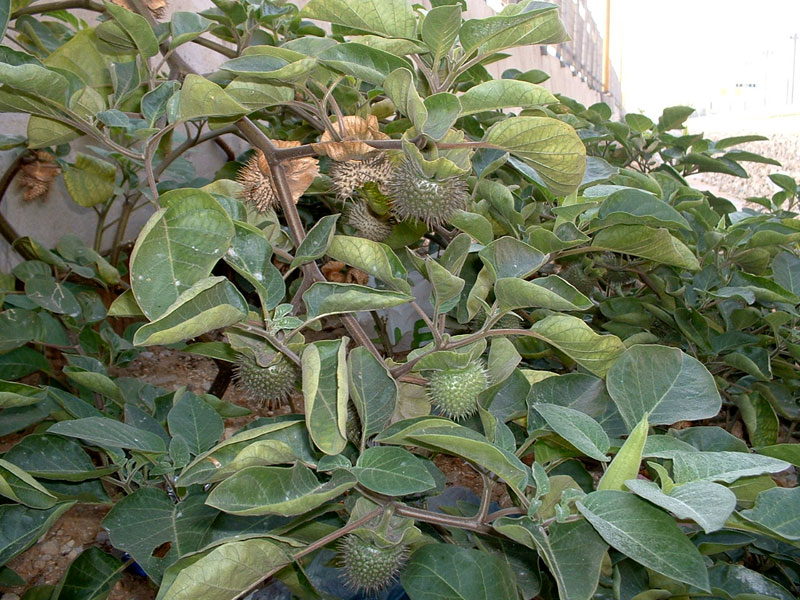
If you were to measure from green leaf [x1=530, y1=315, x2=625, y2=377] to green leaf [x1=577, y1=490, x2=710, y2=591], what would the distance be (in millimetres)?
191

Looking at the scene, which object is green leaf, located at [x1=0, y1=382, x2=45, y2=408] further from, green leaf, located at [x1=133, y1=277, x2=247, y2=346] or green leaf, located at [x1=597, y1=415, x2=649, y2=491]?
green leaf, located at [x1=597, y1=415, x2=649, y2=491]

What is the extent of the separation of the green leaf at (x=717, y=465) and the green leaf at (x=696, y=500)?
30mm

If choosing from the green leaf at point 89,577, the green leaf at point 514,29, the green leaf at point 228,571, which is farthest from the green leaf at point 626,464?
the green leaf at point 89,577

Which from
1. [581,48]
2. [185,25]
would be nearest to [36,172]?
[185,25]

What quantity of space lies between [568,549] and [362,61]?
1.88 feet

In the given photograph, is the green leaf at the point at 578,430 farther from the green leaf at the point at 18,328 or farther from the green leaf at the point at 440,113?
the green leaf at the point at 18,328

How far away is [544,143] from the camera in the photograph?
717 millimetres

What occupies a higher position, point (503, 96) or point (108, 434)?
point (503, 96)

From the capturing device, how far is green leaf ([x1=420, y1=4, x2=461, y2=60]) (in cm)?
67

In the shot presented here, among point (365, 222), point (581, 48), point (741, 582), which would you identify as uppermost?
point (365, 222)

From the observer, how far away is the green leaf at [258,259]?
67 centimetres

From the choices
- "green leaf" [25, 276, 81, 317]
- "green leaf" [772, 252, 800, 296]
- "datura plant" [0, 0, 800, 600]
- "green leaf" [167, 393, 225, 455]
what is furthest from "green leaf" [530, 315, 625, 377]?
"green leaf" [25, 276, 81, 317]

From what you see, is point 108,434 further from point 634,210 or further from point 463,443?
point 634,210

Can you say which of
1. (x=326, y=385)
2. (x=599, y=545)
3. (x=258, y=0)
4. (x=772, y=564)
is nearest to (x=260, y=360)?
(x=326, y=385)
